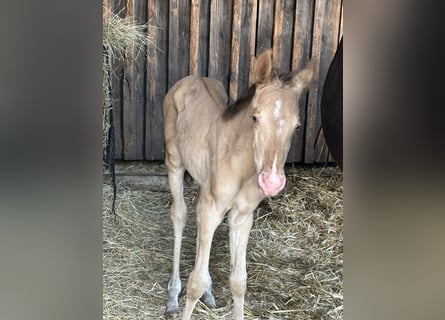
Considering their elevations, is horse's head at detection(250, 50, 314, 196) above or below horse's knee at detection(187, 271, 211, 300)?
above

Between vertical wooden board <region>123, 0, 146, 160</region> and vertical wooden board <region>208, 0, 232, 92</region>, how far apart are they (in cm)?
73

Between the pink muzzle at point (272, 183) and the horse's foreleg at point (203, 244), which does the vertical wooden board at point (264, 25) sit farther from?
the pink muzzle at point (272, 183)

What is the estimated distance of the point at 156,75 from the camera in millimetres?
5176

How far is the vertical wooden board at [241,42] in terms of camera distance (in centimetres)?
505

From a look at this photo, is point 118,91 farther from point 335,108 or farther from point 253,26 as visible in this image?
point 335,108

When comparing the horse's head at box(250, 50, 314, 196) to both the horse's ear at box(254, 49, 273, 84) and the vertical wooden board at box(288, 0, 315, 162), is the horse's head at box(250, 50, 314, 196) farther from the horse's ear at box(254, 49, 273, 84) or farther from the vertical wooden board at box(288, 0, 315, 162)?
the vertical wooden board at box(288, 0, 315, 162)

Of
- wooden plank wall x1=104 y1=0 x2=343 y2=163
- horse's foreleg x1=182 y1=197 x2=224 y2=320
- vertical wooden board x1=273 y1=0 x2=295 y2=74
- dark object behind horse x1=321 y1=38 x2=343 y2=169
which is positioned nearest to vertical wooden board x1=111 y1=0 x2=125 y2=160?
wooden plank wall x1=104 y1=0 x2=343 y2=163

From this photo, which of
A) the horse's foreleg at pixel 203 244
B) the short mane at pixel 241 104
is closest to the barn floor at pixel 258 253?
the horse's foreleg at pixel 203 244

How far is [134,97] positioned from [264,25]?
1580mm

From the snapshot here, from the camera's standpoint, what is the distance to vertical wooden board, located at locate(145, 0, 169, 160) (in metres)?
5.05

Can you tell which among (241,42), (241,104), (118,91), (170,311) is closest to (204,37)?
(241,42)
